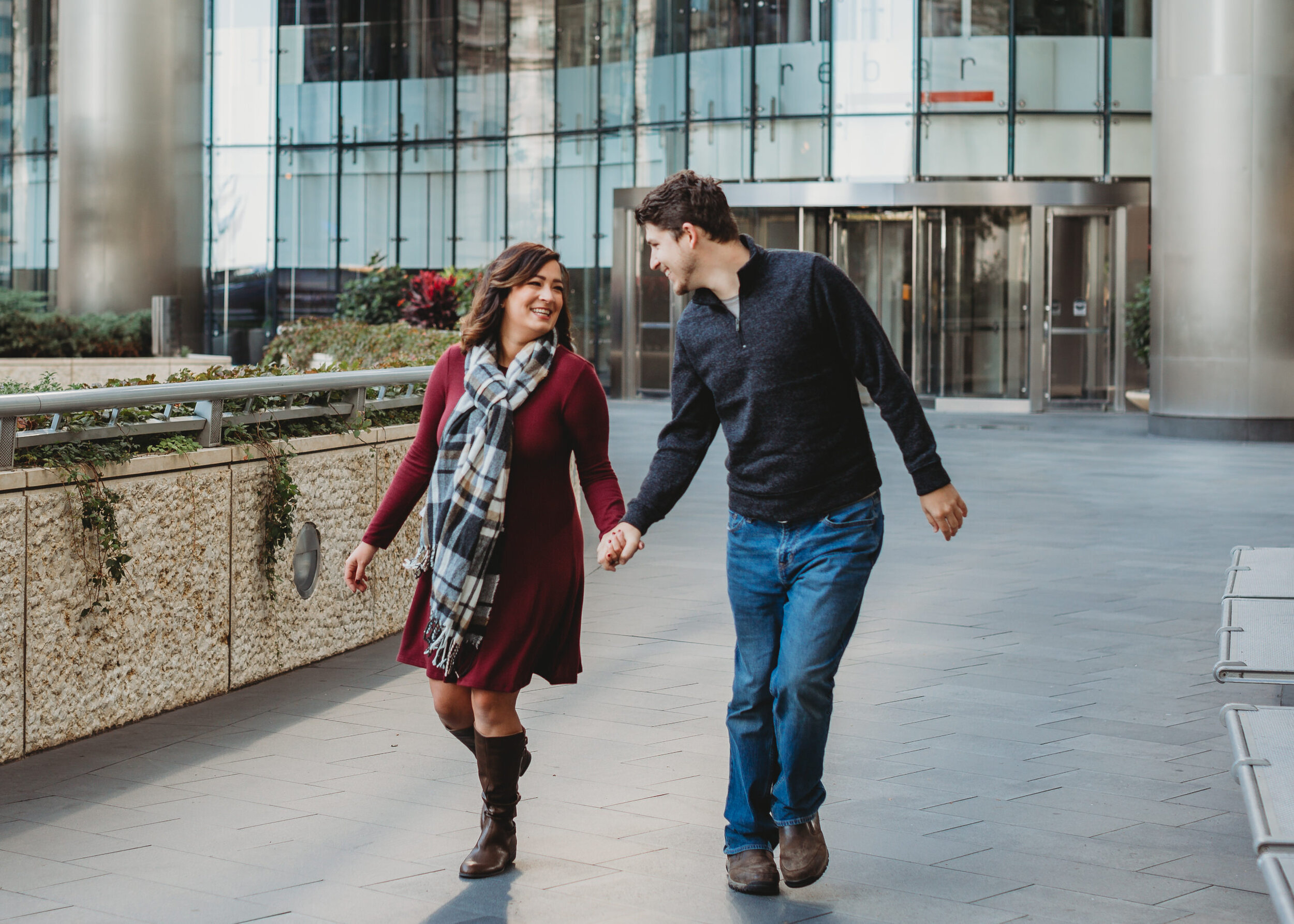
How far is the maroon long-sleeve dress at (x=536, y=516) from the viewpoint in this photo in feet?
13.9

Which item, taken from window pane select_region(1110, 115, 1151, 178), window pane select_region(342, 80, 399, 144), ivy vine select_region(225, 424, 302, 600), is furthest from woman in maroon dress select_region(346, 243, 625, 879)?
window pane select_region(342, 80, 399, 144)

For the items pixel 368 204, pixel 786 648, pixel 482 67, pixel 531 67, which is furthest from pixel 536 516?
pixel 368 204

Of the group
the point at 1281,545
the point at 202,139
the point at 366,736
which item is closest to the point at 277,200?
the point at 202,139

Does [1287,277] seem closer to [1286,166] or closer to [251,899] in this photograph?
[1286,166]

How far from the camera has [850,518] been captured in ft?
13.4

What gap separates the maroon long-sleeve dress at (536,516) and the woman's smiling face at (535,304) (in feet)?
0.38

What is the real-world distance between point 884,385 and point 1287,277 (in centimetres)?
1636

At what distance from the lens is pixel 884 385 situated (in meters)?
4.05

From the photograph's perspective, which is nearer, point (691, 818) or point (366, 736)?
point (691, 818)

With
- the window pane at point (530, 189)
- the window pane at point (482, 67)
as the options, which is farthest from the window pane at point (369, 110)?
the window pane at point (530, 189)

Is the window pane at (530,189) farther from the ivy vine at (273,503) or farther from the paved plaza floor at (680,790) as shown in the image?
the ivy vine at (273,503)

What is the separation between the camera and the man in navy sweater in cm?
406

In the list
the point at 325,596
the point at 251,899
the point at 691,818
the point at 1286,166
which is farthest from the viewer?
the point at 1286,166

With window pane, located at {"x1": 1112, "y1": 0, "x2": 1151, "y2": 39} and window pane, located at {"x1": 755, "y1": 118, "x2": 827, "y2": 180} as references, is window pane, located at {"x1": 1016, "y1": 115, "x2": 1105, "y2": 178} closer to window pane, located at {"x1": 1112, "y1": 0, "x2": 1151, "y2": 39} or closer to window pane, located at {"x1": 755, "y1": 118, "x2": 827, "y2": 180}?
window pane, located at {"x1": 1112, "y1": 0, "x2": 1151, "y2": 39}
